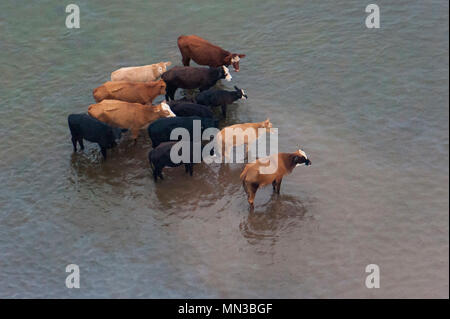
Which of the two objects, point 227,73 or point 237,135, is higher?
point 227,73

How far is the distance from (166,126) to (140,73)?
2.25 meters

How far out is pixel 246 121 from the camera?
579 inches

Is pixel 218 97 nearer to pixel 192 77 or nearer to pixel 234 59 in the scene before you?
pixel 192 77

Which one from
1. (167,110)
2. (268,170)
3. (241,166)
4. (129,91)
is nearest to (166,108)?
(167,110)

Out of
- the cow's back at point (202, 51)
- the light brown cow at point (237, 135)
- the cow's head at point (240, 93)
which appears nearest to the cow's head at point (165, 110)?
the light brown cow at point (237, 135)

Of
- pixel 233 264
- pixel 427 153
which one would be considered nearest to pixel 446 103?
pixel 427 153

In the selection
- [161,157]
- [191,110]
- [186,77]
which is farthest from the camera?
[186,77]

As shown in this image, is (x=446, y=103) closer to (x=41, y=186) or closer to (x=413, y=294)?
(x=413, y=294)

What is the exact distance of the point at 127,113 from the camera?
14.0m

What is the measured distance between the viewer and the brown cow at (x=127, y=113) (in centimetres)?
1394

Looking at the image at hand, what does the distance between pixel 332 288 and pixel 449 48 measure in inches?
255

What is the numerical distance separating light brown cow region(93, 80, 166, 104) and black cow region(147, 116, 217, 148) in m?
1.27

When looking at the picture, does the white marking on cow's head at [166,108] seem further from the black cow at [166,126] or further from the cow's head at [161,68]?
the cow's head at [161,68]

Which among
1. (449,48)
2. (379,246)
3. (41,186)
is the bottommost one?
(379,246)
